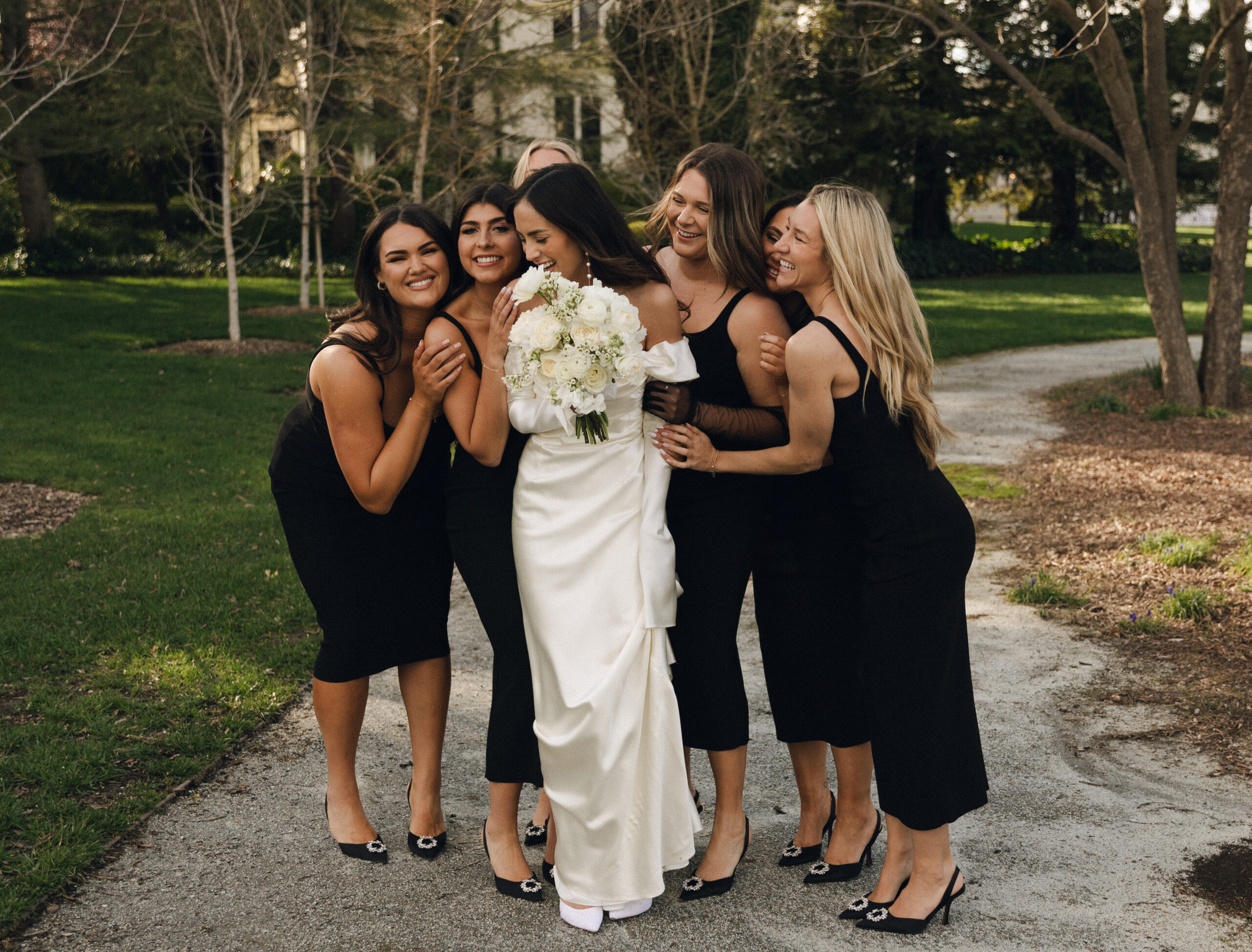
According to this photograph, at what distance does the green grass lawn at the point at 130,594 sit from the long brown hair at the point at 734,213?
9.69ft

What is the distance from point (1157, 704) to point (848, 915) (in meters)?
2.37

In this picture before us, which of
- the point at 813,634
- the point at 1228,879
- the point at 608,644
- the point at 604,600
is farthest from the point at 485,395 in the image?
the point at 1228,879

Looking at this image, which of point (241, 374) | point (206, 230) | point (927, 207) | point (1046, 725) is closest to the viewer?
point (1046, 725)

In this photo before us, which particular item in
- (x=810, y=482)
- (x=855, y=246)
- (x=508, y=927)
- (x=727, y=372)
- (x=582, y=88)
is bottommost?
(x=508, y=927)

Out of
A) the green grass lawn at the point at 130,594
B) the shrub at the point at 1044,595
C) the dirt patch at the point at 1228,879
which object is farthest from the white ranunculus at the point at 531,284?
the shrub at the point at 1044,595

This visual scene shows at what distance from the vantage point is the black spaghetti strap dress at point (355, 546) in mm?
3742

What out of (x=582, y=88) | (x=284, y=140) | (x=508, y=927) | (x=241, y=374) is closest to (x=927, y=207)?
(x=582, y=88)

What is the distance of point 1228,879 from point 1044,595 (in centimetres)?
298

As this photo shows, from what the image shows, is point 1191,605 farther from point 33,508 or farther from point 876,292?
point 33,508

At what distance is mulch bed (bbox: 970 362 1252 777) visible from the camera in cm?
504

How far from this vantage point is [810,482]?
11.4 feet

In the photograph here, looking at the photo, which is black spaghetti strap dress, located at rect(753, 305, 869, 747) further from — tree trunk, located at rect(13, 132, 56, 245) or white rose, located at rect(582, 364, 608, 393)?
tree trunk, located at rect(13, 132, 56, 245)

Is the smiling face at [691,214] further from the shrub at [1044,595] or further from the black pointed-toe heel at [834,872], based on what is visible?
the shrub at [1044,595]

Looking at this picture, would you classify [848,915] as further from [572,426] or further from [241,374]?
[241,374]
